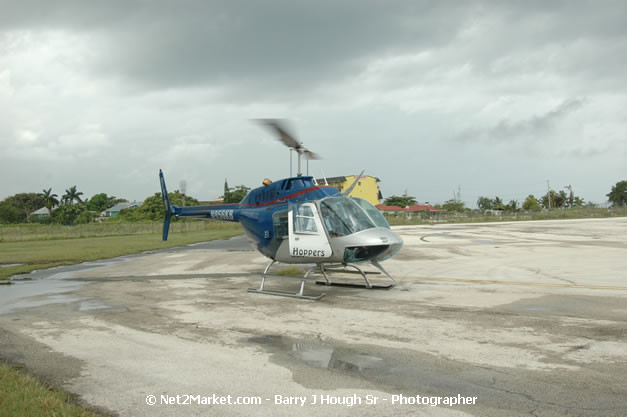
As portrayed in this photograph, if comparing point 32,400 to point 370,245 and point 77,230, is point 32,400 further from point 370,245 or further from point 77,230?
point 77,230

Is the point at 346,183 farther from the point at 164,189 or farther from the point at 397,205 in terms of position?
the point at 397,205

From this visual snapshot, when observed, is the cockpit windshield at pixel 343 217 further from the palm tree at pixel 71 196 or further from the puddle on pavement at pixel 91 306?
the palm tree at pixel 71 196

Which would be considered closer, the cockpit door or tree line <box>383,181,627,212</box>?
the cockpit door

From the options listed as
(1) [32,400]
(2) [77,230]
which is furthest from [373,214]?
(2) [77,230]

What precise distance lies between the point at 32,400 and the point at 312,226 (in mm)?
6938

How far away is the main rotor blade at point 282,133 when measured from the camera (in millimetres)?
9438

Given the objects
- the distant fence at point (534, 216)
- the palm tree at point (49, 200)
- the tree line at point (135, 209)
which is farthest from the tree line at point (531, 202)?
the palm tree at point (49, 200)

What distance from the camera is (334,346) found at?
625 cm

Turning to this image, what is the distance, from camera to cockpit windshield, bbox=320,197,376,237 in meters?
10.0

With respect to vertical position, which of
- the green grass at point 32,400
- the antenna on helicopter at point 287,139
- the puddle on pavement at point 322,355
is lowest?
the puddle on pavement at point 322,355

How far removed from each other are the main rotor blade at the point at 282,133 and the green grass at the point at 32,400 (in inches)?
242

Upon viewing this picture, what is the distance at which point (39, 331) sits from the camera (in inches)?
291

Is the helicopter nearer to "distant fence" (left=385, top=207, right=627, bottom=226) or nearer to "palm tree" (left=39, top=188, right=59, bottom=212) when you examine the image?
"distant fence" (left=385, top=207, right=627, bottom=226)

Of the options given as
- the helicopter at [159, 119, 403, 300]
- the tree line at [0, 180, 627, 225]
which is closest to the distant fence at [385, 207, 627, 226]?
the tree line at [0, 180, 627, 225]
